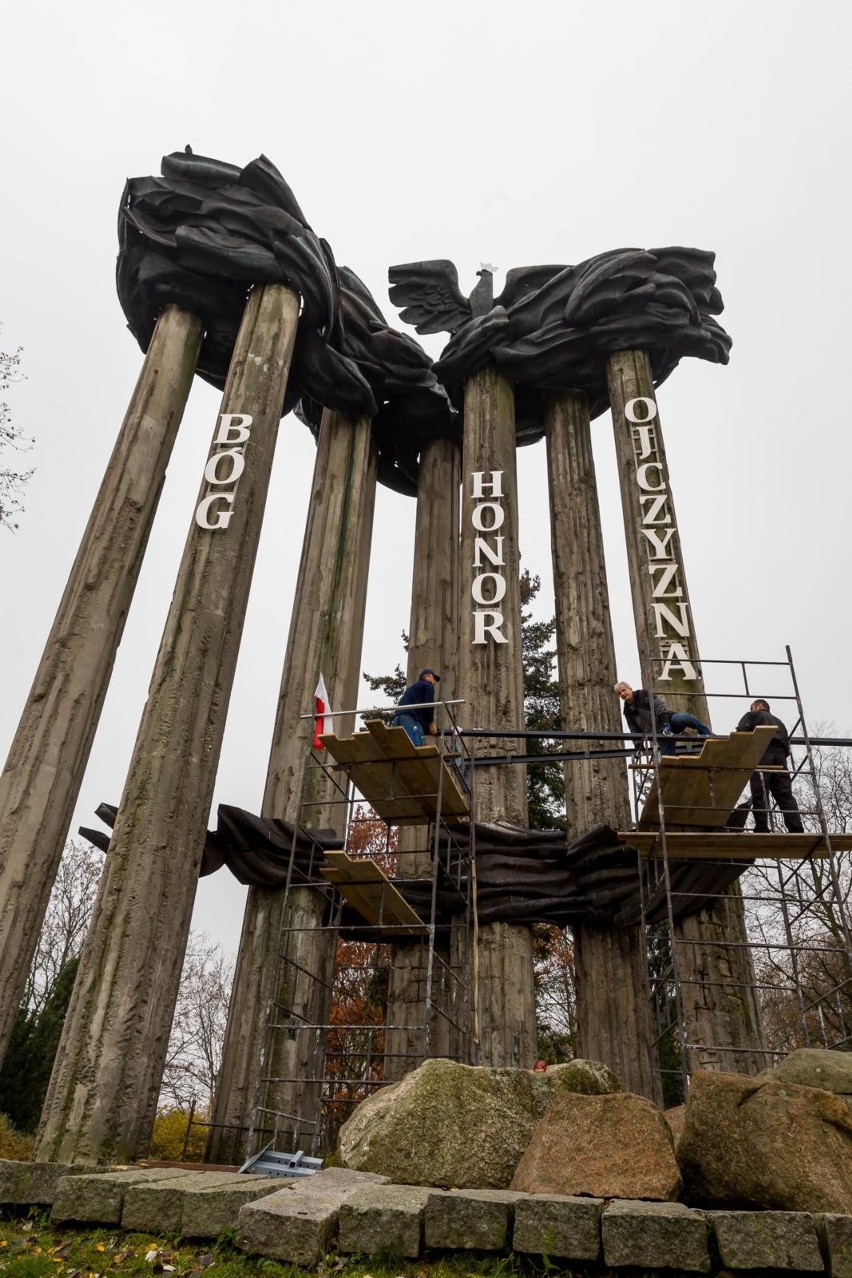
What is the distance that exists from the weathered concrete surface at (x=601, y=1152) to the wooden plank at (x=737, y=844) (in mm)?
3877

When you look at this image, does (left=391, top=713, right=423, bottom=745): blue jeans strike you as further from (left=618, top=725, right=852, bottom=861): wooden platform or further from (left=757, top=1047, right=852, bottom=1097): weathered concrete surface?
(left=757, top=1047, right=852, bottom=1097): weathered concrete surface

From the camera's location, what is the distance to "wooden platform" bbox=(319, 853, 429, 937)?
9188mm

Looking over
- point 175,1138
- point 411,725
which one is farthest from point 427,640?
point 175,1138

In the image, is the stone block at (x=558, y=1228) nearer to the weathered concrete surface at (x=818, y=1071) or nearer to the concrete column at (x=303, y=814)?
the weathered concrete surface at (x=818, y=1071)

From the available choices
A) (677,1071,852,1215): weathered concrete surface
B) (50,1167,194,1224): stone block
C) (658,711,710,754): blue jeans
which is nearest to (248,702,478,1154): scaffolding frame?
(658,711,710,754): blue jeans

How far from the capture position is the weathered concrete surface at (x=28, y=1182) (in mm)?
4969

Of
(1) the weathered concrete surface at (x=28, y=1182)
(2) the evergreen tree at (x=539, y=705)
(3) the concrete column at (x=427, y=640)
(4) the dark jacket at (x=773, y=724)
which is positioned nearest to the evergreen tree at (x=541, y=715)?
(2) the evergreen tree at (x=539, y=705)

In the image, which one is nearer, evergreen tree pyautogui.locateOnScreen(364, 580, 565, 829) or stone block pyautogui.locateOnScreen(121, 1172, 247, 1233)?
stone block pyautogui.locateOnScreen(121, 1172, 247, 1233)

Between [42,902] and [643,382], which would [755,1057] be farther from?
[643,382]

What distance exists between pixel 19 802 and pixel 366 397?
8.82 metres

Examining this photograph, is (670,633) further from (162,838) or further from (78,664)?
(78,664)

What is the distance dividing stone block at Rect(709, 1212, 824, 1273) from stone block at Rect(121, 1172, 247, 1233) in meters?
2.48

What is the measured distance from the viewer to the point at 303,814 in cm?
1160

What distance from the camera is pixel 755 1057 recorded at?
9.43 meters
